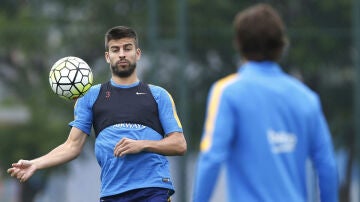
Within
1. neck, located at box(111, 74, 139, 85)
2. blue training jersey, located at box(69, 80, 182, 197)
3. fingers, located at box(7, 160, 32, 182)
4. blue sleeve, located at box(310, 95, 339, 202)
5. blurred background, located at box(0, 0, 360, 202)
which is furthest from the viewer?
blurred background, located at box(0, 0, 360, 202)

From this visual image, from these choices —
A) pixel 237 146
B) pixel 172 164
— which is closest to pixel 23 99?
pixel 172 164

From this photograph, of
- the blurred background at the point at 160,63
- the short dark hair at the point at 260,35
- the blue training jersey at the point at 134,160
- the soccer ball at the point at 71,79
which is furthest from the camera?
the blurred background at the point at 160,63

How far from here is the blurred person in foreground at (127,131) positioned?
6.85m

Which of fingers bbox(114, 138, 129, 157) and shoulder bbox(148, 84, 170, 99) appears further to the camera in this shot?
shoulder bbox(148, 84, 170, 99)

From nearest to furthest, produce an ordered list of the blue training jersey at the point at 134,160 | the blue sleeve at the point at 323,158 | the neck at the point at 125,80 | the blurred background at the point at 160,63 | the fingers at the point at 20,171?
the blue sleeve at the point at 323,158, the fingers at the point at 20,171, the blue training jersey at the point at 134,160, the neck at the point at 125,80, the blurred background at the point at 160,63

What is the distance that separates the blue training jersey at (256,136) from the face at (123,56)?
229 cm

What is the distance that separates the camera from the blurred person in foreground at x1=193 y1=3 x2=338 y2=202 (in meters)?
4.56

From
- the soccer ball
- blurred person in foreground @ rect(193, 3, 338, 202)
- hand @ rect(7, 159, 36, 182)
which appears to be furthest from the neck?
blurred person in foreground @ rect(193, 3, 338, 202)

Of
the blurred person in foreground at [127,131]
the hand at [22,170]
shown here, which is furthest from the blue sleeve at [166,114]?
the hand at [22,170]

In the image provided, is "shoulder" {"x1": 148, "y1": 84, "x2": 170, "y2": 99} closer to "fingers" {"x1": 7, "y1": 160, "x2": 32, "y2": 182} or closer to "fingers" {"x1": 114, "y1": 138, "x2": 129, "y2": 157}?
"fingers" {"x1": 114, "y1": 138, "x2": 129, "y2": 157}

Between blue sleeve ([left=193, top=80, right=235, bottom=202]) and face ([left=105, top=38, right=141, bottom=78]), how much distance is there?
2.33 metres

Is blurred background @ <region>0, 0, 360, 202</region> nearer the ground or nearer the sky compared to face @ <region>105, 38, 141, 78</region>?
nearer the ground

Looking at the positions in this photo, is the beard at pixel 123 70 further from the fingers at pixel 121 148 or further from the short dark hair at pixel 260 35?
the short dark hair at pixel 260 35

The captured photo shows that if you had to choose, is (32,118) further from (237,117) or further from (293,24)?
(237,117)
